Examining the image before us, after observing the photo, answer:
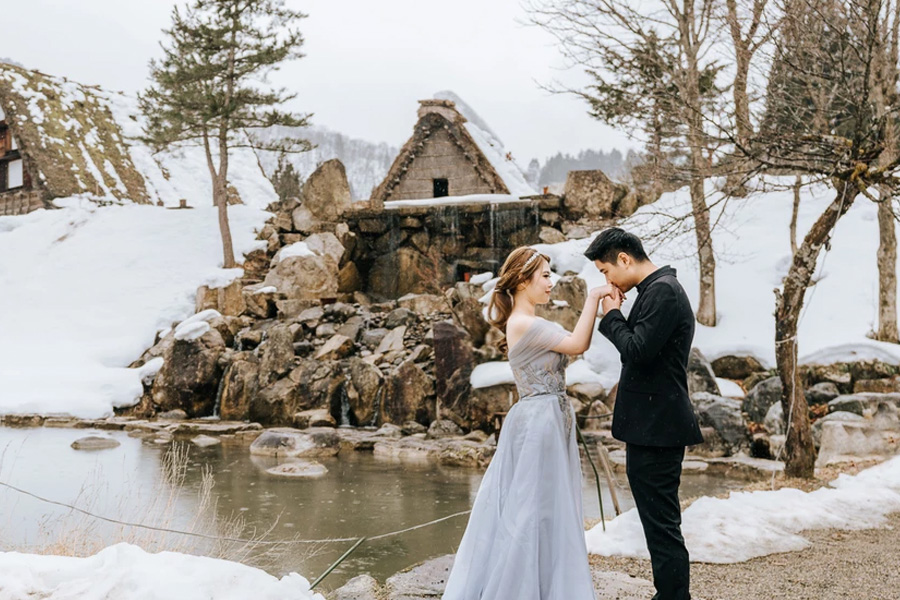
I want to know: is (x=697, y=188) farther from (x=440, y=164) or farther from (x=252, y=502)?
(x=440, y=164)

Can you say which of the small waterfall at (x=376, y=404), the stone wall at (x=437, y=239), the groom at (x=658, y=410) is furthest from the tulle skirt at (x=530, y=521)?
the stone wall at (x=437, y=239)

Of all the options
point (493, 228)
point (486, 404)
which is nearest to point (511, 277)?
point (486, 404)

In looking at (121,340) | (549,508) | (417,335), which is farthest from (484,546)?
(121,340)

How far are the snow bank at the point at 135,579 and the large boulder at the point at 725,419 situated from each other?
9.76 m

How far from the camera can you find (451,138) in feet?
90.0

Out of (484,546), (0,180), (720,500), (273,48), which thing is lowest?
(720,500)

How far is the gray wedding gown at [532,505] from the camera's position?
357cm

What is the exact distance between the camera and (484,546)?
376cm

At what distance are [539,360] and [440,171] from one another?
2413cm

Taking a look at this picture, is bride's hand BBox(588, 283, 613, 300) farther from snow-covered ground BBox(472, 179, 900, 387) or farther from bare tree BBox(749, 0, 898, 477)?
snow-covered ground BBox(472, 179, 900, 387)

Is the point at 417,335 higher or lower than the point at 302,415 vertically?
higher

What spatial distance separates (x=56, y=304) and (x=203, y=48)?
916 centimetres

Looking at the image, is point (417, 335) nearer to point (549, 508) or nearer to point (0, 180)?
point (549, 508)

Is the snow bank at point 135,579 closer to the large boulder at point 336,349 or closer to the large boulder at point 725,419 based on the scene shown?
the large boulder at point 725,419
